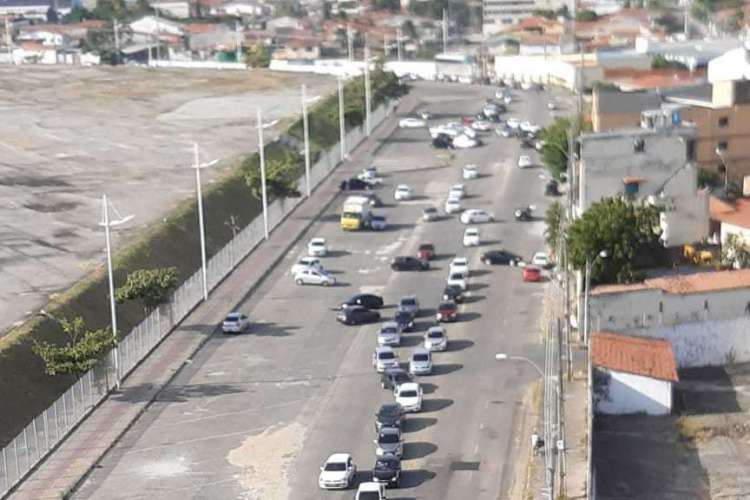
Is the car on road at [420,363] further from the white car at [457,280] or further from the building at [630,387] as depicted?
the white car at [457,280]

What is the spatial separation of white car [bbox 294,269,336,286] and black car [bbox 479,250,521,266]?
529 cm

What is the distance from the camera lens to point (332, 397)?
3900 cm

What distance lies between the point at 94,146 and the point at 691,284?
40103 millimetres

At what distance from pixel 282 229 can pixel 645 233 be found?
1663cm

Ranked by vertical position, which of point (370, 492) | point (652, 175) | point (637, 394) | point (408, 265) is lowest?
point (637, 394)

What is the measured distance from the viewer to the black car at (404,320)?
148 feet

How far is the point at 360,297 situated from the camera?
4766cm

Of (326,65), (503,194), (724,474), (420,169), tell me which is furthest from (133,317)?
(326,65)

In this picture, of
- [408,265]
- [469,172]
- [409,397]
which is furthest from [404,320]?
[469,172]

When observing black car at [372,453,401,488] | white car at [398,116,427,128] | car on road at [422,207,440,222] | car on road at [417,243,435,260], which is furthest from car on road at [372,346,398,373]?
white car at [398,116,427,128]

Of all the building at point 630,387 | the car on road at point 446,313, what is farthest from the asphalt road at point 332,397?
the building at point 630,387

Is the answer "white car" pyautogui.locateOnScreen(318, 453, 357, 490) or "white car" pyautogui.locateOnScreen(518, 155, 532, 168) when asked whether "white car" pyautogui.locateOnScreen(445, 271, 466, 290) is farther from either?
"white car" pyautogui.locateOnScreen(518, 155, 532, 168)

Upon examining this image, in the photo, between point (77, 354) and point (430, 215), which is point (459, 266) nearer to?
point (430, 215)

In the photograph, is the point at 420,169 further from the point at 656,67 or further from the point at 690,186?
the point at 656,67
